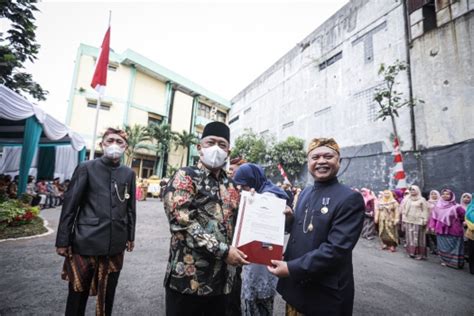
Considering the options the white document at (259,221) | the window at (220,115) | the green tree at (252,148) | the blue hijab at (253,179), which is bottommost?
the white document at (259,221)

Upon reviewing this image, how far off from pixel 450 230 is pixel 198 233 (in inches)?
280

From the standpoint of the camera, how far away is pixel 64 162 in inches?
522

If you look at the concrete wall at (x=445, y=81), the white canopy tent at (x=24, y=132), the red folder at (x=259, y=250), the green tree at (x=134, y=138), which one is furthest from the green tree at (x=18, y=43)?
the concrete wall at (x=445, y=81)

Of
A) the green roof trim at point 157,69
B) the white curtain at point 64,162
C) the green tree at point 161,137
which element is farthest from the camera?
the green tree at point 161,137

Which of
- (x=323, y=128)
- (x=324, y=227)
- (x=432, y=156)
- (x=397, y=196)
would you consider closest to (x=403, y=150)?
(x=432, y=156)

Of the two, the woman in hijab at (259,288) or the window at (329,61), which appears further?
the window at (329,61)

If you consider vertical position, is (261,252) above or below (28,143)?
below

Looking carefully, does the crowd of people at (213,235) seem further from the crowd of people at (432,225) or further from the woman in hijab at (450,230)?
the woman in hijab at (450,230)

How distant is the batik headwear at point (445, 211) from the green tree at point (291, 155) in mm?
8606

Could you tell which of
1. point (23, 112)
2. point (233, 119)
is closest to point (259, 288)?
point (23, 112)

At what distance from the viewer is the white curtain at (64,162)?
12828mm

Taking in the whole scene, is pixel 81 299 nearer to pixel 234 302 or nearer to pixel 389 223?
pixel 234 302

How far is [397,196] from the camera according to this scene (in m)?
7.96

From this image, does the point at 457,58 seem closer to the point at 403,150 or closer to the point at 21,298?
the point at 403,150
